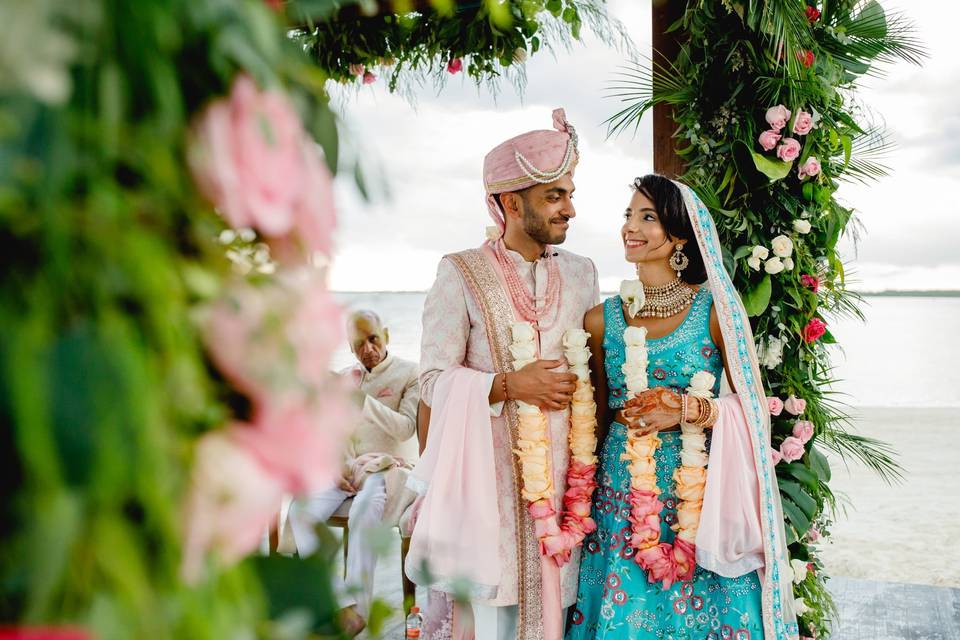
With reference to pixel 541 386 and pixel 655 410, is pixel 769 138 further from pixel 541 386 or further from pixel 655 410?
pixel 541 386

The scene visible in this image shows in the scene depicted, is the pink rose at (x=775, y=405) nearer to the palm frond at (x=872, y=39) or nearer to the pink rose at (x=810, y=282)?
the pink rose at (x=810, y=282)

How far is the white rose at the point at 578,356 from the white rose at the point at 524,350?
0.39 feet

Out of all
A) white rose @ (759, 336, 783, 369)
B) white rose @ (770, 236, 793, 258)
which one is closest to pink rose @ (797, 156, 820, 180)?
white rose @ (770, 236, 793, 258)

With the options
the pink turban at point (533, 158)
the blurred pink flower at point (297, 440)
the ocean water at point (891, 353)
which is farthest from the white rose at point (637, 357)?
the ocean water at point (891, 353)

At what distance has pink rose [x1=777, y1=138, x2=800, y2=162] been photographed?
2736mm

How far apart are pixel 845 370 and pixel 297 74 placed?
20.4 meters

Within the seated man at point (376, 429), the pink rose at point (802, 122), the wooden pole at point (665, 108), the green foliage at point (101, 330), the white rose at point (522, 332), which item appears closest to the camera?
the green foliage at point (101, 330)

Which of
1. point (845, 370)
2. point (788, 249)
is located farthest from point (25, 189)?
point (845, 370)

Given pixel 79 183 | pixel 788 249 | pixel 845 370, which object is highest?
pixel 788 249

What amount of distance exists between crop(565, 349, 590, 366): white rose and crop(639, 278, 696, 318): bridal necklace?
0.23 m

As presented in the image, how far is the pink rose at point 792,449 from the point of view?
2832 millimetres

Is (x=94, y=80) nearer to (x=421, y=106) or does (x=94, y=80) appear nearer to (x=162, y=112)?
(x=162, y=112)

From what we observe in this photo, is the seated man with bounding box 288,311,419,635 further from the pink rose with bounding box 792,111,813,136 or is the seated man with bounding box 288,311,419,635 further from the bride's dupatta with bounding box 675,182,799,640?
the pink rose with bounding box 792,111,813,136

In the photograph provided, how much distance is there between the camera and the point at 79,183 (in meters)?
0.35
